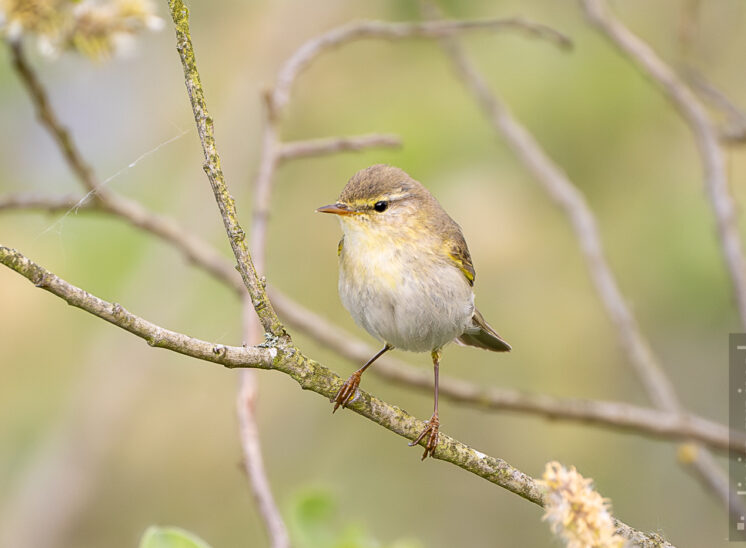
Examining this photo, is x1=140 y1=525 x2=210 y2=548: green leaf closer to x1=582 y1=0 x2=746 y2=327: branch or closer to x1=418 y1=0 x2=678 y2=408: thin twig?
x1=418 y1=0 x2=678 y2=408: thin twig

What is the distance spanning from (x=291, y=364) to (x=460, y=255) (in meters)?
1.47

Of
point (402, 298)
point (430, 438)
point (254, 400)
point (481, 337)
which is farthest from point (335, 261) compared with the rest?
point (430, 438)

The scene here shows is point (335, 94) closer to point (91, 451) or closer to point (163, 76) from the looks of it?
point (163, 76)

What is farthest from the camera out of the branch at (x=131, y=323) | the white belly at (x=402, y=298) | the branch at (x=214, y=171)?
the white belly at (x=402, y=298)

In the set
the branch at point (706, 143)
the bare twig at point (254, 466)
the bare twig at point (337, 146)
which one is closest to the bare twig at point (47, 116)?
the bare twig at point (337, 146)

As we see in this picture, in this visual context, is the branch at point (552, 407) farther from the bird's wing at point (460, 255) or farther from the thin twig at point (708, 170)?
the bird's wing at point (460, 255)

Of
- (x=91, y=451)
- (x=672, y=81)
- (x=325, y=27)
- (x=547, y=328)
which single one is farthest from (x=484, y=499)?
(x=325, y=27)

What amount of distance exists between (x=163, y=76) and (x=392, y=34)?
1985 mm

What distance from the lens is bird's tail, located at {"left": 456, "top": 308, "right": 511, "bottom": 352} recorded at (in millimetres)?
3249

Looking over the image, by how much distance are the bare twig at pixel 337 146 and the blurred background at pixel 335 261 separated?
3.38ft

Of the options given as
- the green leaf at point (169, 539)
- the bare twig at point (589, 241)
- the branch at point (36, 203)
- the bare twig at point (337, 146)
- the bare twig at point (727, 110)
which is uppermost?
the bare twig at point (727, 110)

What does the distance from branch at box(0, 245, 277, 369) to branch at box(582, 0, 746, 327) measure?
85.8 inches

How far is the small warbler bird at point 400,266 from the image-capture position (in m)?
2.74

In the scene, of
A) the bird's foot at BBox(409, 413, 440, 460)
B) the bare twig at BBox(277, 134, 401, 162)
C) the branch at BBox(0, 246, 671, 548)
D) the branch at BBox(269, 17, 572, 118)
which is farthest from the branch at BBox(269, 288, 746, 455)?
the branch at BBox(0, 246, 671, 548)
